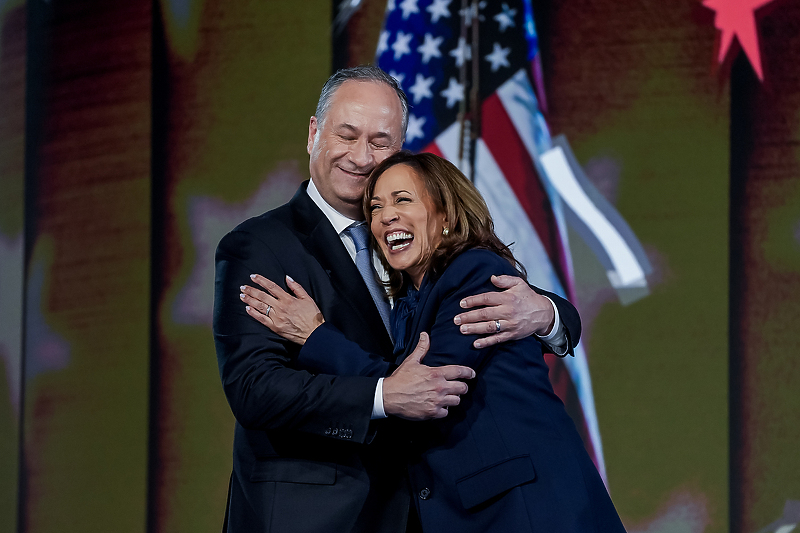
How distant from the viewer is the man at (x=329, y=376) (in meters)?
1.59

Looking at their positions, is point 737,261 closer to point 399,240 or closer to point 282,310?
point 399,240

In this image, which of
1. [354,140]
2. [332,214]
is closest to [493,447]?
[332,214]

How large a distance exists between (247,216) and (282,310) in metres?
2.39

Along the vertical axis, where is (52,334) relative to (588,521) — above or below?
above

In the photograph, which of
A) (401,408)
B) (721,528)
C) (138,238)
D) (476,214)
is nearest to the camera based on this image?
(401,408)

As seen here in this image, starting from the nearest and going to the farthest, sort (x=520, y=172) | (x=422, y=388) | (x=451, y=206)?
(x=422, y=388), (x=451, y=206), (x=520, y=172)

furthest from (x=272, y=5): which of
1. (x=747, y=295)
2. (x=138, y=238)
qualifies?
(x=747, y=295)

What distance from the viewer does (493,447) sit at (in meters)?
1.58

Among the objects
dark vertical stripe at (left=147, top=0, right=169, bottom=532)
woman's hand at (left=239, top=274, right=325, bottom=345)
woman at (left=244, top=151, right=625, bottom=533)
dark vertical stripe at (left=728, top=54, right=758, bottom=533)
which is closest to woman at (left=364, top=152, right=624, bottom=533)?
woman at (left=244, top=151, right=625, bottom=533)

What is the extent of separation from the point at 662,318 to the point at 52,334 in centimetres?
326

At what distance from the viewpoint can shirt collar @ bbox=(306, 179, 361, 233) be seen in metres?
2.04

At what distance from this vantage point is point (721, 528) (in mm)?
3777

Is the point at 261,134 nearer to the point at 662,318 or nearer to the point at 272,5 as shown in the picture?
the point at 272,5

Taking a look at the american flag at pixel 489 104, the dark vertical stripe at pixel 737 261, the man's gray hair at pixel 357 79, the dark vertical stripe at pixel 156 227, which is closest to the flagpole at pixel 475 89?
the american flag at pixel 489 104
